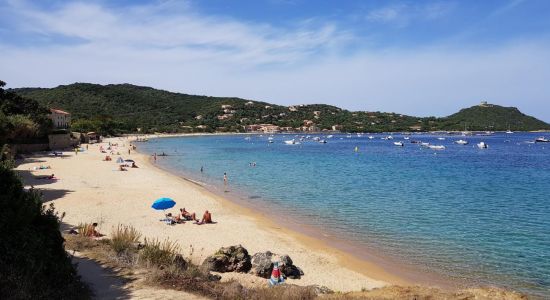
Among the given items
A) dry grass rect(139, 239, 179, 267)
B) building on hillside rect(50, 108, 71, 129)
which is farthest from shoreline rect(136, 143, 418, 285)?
building on hillside rect(50, 108, 71, 129)

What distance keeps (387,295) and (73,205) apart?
19.1 meters

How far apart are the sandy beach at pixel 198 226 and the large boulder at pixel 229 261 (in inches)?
15.7

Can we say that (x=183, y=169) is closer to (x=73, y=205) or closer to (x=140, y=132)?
(x=73, y=205)

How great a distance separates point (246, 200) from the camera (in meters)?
28.4

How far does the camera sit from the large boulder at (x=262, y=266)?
41.1ft

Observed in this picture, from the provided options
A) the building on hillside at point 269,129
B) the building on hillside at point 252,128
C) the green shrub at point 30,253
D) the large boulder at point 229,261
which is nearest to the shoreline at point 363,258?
the large boulder at point 229,261

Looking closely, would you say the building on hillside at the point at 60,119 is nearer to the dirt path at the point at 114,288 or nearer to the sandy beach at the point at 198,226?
the sandy beach at the point at 198,226

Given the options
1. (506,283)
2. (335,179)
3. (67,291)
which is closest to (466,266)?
(506,283)

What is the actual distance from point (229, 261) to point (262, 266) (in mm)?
1033

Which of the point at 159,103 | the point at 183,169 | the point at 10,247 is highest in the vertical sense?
the point at 159,103

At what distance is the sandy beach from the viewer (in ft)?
45.3

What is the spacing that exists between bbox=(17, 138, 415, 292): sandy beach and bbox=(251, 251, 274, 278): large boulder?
0.94ft

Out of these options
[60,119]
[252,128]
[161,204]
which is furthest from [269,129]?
[161,204]

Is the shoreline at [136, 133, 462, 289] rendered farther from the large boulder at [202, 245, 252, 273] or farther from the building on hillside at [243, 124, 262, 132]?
the building on hillside at [243, 124, 262, 132]
